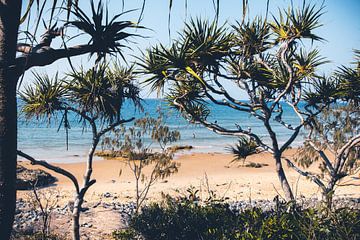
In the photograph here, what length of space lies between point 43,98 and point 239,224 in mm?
3142

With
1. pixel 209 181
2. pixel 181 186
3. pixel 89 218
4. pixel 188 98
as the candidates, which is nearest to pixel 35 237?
pixel 89 218

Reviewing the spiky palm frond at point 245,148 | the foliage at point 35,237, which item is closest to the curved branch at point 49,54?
the foliage at point 35,237

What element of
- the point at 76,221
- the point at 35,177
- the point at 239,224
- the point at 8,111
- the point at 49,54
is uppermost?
the point at 49,54

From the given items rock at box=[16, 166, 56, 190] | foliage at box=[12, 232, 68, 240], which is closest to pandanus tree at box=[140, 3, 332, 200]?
foliage at box=[12, 232, 68, 240]

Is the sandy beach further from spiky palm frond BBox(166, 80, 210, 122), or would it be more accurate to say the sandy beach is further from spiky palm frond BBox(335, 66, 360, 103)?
spiky palm frond BBox(335, 66, 360, 103)

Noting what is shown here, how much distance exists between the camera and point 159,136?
941cm

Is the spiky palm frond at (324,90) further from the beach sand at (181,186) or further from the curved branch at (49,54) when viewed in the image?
the curved branch at (49,54)

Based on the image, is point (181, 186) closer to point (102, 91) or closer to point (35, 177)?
point (35, 177)

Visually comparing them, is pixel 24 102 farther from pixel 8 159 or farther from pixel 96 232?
pixel 8 159

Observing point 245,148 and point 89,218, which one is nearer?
point 245,148

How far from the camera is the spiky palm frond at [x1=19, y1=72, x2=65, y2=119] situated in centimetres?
597

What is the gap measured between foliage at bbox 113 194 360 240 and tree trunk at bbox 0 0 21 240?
2.72m

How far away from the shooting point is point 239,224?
17.6 ft

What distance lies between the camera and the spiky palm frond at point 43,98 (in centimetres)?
597
